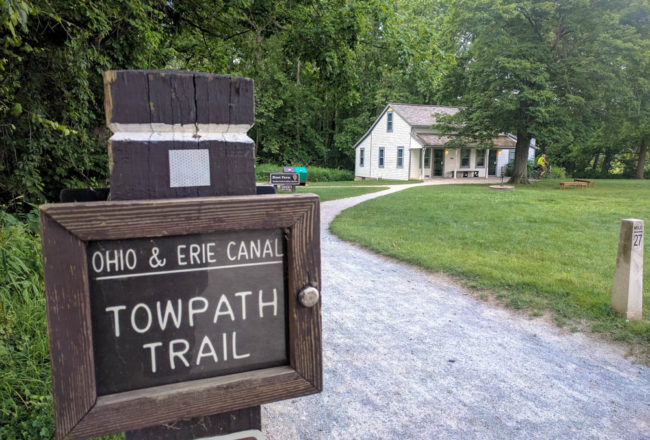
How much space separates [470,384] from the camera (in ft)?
11.4

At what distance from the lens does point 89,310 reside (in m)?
1.07

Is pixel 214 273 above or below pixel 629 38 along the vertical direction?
below

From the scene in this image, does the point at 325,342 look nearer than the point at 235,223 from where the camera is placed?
No

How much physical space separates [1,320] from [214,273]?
3.26 meters

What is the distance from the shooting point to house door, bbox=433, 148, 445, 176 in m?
31.8

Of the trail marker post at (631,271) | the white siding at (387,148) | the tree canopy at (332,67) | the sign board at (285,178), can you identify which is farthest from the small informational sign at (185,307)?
the white siding at (387,148)

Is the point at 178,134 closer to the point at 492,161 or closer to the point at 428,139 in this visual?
the point at 428,139

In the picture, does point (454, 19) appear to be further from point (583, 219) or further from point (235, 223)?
point (235, 223)

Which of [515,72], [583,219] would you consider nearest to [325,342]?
[583,219]

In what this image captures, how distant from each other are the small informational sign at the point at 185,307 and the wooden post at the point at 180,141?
0.14m

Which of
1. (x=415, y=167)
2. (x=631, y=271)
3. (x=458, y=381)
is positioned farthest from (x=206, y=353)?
(x=415, y=167)

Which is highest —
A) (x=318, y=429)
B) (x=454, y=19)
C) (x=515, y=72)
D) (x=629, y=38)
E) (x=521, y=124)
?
(x=454, y=19)

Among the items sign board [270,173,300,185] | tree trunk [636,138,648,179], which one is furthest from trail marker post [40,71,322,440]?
tree trunk [636,138,648,179]

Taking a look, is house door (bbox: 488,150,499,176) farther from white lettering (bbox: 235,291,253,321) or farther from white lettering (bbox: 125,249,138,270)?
white lettering (bbox: 125,249,138,270)
